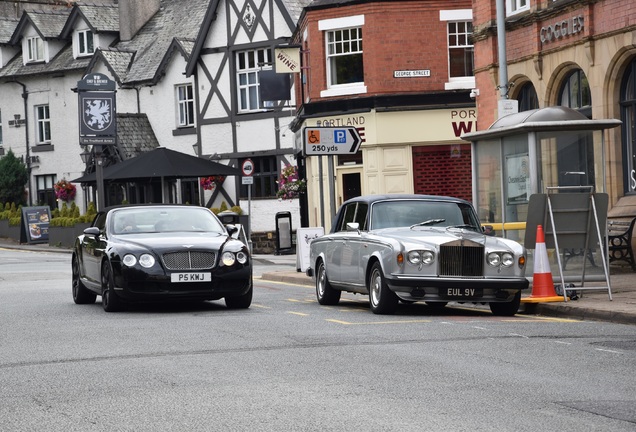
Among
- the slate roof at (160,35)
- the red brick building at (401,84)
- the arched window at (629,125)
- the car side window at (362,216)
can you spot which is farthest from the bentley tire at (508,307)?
the slate roof at (160,35)

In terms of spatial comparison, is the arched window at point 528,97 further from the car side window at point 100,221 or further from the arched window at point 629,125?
the car side window at point 100,221

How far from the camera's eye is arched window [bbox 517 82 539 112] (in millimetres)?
27984

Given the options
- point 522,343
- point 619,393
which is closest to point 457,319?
point 522,343

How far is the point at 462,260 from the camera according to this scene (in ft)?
50.8

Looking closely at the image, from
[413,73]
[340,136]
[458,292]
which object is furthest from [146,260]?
[413,73]

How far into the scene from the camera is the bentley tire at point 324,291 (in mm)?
17938

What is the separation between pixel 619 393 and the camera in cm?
892

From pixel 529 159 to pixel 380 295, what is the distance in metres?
3.63

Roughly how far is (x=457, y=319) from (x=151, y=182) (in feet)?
125

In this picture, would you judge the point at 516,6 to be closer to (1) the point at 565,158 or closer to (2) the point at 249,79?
(1) the point at 565,158

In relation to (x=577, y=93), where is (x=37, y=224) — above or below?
below

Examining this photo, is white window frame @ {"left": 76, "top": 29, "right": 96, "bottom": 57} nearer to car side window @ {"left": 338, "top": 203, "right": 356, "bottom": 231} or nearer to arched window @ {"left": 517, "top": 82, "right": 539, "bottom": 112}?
arched window @ {"left": 517, "top": 82, "right": 539, "bottom": 112}

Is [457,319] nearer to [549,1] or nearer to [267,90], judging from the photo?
[549,1]

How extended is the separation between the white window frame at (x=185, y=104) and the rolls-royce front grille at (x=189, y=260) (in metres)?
35.6
